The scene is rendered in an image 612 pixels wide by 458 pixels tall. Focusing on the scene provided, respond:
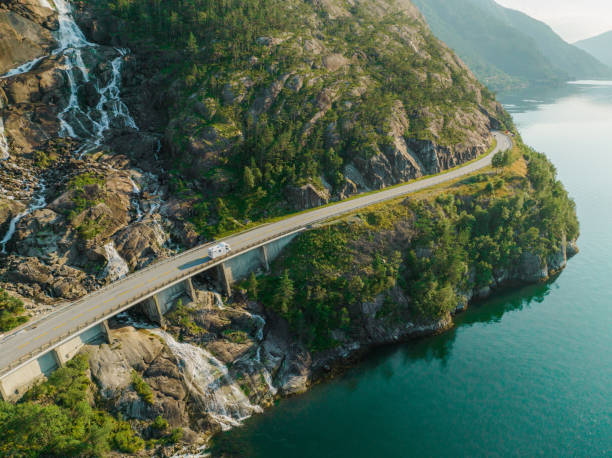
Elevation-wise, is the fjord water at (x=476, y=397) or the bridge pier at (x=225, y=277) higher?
the bridge pier at (x=225, y=277)

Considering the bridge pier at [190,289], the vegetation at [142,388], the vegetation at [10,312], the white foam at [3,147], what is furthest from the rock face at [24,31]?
the vegetation at [142,388]

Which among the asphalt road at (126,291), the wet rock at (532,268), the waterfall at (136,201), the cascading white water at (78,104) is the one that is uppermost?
the cascading white water at (78,104)

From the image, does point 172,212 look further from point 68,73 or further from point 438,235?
point 438,235

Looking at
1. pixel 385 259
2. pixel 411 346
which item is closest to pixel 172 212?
pixel 385 259

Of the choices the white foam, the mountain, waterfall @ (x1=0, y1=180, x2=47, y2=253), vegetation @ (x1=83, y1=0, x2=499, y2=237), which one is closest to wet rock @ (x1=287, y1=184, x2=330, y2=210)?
the mountain

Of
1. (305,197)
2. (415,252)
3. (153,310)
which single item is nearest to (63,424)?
(153,310)

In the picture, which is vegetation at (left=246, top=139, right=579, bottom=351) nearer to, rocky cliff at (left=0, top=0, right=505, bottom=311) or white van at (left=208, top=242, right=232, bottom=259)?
white van at (left=208, top=242, right=232, bottom=259)

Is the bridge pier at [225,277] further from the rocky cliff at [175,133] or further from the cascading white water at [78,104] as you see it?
the cascading white water at [78,104]
